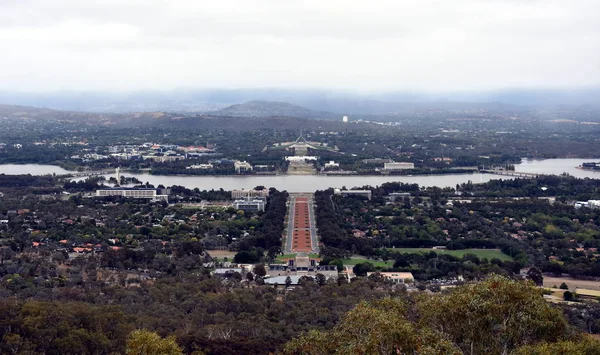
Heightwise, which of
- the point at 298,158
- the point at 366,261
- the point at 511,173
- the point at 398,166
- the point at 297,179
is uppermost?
the point at 298,158

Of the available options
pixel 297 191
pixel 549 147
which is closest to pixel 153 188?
pixel 297 191

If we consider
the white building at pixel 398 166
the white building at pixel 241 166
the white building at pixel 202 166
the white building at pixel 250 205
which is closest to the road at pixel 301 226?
the white building at pixel 250 205

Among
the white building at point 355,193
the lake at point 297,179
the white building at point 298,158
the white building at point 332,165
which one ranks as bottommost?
the lake at point 297,179

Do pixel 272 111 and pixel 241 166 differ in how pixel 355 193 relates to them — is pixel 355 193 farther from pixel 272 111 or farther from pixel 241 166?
pixel 272 111

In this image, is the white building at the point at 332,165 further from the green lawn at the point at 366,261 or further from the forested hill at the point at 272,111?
the forested hill at the point at 272,111

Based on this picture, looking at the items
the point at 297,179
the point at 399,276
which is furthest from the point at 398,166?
the point at 399,276

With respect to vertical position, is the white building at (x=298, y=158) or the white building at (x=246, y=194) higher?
the white building at (x=298, y=158)

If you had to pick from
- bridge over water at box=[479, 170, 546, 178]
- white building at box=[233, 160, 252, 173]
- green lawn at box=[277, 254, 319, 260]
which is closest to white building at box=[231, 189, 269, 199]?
white building at box=[233, 160, 252, 173]
